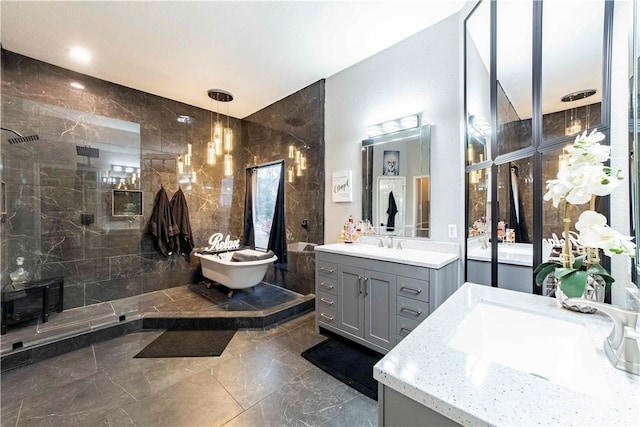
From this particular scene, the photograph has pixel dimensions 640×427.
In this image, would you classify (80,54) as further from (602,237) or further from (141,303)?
(602,237)

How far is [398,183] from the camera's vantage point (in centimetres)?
276

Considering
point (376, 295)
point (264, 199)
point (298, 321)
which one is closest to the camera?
point (376, 295)

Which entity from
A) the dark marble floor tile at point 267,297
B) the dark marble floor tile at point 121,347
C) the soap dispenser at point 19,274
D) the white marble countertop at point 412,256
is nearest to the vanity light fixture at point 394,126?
the white marble countertop at point 412,256

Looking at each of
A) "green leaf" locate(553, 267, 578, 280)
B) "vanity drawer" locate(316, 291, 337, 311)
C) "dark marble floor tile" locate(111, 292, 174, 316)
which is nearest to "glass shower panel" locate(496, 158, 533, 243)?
"green leaf" locate(553, 267, 578, 280)

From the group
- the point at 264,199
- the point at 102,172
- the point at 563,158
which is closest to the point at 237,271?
the point at 264,199

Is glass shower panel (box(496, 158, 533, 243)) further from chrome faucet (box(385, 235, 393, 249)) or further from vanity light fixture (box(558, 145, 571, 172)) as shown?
chrome faucet (box(385, 235, 393, 249))

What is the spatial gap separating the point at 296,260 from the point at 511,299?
293cm

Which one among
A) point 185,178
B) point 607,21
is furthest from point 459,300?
point 185,178

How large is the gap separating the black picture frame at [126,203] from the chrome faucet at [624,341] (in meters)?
4.51

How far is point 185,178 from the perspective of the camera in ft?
13.7

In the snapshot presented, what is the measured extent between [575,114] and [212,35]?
2990mm

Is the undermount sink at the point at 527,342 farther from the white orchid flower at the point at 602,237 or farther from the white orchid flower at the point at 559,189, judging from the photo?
the white orchid flower at the point at 559,189

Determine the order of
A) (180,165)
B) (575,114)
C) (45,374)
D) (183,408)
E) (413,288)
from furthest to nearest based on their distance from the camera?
(180,165), (45,374), (413,288), (183,408), (575,114)

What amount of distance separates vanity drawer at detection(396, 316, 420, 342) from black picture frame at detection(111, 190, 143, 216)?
3.73 meters
